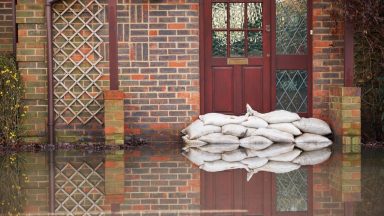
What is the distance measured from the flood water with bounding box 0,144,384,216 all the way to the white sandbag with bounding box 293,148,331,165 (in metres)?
0.18

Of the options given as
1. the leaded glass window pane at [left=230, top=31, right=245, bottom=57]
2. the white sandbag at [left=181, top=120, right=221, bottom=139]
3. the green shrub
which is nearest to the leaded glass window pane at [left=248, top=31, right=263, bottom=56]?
the leaded glass window pane at [left=230, top=31, right=245, bottom=57]

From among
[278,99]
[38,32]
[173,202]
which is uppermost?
[38,32]

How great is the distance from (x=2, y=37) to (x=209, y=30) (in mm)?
3485

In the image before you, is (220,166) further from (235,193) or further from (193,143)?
(193,143)

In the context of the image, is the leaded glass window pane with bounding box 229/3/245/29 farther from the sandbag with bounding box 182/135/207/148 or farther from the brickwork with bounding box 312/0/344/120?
the sandbag with bounding box 182/135/207/148

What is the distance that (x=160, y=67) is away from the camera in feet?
37.4

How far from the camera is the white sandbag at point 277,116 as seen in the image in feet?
36.0

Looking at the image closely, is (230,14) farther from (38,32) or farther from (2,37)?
(2,37)

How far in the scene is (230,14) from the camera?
11625 mm

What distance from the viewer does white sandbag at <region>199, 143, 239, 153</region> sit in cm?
1037

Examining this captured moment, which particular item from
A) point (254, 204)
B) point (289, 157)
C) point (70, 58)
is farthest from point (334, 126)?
point (254, 204)

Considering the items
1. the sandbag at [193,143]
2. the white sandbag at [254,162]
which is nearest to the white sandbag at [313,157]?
the white sandbag at [254,162]

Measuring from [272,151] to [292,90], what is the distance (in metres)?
1.87

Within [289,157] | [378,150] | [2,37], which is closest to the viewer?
[289,157]
